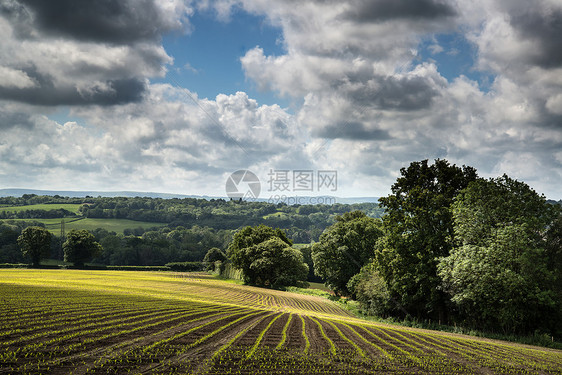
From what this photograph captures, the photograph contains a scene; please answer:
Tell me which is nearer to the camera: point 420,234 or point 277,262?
point 420,234

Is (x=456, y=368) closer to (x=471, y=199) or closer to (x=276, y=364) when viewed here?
(x=276, y=364)

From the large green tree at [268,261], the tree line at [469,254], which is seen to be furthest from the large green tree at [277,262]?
the tree line at [469,254]

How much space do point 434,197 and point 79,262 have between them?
361 ft

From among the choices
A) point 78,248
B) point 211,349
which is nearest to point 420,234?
point 211,349

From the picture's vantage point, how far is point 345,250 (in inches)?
2525

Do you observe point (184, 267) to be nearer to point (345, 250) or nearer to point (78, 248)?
point (78, 248)

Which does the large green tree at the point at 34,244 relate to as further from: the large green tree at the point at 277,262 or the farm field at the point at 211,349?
the farm field at the point at 211,349

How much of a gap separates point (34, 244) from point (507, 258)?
120 meters

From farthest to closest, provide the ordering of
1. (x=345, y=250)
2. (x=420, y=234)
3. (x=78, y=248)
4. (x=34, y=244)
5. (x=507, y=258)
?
(x=78, y=248) < (x=34, y=244) < (x=345, y=250) < (x=420, y=234) < (x=507, y=258)

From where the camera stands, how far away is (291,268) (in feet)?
267

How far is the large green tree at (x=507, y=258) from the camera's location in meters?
27.2

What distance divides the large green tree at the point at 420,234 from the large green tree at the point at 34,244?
106 meters

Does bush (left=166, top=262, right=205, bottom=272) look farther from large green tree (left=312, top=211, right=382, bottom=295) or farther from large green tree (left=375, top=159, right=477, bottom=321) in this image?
large green tree (left=375, top=159, right=477, bottom=321)

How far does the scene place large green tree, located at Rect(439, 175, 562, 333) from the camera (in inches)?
1072
